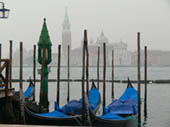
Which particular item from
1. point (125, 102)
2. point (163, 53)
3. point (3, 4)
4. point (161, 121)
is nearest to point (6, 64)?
point (3, 4)

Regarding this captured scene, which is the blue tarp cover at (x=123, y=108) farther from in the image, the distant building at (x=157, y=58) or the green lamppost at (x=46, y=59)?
the distant building at (x=157, y=58)

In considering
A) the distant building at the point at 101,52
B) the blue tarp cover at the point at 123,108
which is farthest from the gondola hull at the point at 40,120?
the distant building at the point at 101,52

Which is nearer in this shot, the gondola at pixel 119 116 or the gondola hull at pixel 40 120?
the gondola hull at pixel 40 120

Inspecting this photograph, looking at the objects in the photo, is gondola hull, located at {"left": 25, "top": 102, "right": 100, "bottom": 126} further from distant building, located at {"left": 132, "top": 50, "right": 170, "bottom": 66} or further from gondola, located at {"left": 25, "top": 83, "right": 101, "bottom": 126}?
distant building, located at {"left": 132, "top": 50, "right": 170, "bottom": 66}

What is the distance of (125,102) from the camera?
36.9 feet

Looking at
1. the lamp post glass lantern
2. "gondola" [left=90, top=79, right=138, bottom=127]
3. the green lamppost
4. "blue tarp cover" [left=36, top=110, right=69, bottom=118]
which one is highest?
Result: the lamp post glass lantern

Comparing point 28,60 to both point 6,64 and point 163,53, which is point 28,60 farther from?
point 6,64

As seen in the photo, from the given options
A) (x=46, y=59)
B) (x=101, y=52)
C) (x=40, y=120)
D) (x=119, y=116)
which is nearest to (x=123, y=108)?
(x=119, y=116)

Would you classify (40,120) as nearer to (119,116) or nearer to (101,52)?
(119,116)

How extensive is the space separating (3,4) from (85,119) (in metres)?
4.14

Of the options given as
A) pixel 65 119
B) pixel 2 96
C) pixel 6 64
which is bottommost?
pixel 65 119

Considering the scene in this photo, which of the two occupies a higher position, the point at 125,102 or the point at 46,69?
the point at 46,69

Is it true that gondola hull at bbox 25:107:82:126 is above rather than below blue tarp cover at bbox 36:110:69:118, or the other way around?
below

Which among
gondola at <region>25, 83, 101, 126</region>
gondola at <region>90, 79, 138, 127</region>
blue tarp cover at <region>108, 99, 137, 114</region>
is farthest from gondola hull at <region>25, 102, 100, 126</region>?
blue tarp cover at <region>108, 99, 137, 114</region>
